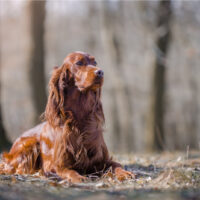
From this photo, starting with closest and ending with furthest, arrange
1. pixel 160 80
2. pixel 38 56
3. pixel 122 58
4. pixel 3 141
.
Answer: pixel 3 141, pixel 38 56, pixel 160 80, pixel 122 58

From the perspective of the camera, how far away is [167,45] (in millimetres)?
11727

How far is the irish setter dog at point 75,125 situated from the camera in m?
4.21

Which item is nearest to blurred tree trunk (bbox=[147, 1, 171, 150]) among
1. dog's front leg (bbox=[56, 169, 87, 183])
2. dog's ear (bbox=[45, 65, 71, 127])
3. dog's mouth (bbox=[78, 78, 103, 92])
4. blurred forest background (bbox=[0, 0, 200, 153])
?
blurred forest background (bbox=[0, 0, 200, 153])

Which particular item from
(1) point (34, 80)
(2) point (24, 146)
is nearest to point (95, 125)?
(2) point (24, 146)

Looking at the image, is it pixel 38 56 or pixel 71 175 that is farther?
pixel 38 56

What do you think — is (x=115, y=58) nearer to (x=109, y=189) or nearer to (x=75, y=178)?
(x=75, y=178)

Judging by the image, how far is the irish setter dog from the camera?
4215 millimetres

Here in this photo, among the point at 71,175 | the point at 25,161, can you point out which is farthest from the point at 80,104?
the point at 25,161

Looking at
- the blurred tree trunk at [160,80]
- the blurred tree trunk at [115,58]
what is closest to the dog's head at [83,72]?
the blurred tree trunk at [160,80]

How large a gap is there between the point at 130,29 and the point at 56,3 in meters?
4.52

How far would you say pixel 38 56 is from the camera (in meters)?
10.4

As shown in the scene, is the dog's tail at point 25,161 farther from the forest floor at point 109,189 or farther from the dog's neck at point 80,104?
the dog's neck at point 80,104

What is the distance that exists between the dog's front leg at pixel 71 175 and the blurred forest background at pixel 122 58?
659 cm

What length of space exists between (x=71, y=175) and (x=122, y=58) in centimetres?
1430
